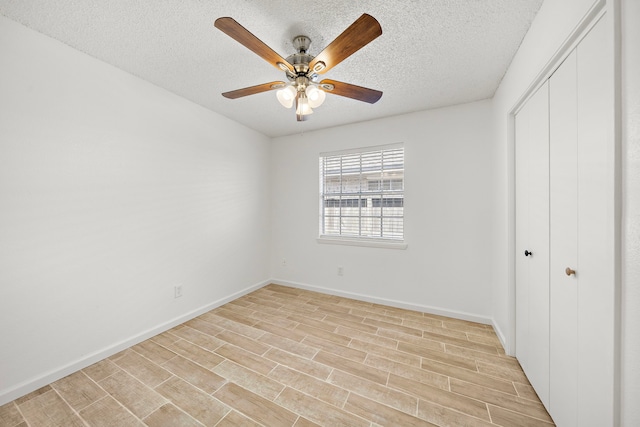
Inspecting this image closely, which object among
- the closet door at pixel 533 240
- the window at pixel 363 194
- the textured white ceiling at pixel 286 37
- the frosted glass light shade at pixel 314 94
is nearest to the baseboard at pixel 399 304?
the closet door at pixel 533 240

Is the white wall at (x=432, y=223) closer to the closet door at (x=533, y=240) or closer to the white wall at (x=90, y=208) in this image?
the closet door at (x=533, y=240)

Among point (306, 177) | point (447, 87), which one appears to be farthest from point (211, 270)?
point (447, 87)

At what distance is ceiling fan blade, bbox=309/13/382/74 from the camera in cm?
110

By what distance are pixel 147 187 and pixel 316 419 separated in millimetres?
2428

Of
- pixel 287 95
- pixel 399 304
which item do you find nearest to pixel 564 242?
pixel 287 95

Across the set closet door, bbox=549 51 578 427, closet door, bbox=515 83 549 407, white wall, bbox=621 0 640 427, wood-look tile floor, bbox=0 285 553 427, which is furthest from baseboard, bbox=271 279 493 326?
white wall, bbox=621 0 640 427

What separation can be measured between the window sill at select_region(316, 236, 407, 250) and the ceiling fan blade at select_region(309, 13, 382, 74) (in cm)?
222

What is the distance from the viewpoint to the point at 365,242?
317cm

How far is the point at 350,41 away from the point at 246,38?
1.85 feet

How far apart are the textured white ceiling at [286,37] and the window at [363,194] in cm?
91

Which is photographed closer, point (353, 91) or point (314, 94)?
point (314, 94)

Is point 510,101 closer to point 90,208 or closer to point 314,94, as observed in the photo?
point 314,94

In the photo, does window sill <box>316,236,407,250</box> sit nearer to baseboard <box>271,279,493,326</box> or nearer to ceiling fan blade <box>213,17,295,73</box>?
baseboard <box>271,279,493,326</box>

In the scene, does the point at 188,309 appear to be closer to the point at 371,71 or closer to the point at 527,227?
the point at 371,71
